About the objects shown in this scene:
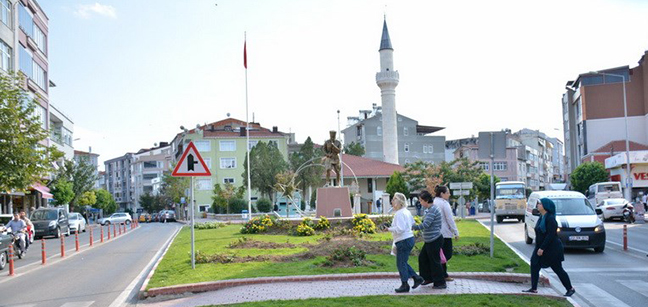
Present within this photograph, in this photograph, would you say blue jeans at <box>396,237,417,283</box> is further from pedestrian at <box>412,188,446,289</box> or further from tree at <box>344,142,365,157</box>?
tree at <box>344,142,365,157</box>

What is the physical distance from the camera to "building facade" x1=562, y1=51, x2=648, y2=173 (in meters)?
73.0

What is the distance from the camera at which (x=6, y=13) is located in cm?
4097

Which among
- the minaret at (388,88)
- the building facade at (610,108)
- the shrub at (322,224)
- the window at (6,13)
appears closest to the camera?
the shrub at (322,224)

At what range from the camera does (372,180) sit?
77562mm

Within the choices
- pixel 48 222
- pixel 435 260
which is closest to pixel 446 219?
pixel 435 260

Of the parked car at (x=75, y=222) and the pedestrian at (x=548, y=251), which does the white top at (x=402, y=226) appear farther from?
the parked car at (x=75, y=222)

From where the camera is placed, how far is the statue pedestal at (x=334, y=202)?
2877 centimetres

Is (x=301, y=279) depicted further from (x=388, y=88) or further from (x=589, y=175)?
(x=388, y=88)

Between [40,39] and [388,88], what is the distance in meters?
42.1

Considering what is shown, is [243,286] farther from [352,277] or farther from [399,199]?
[399,199]

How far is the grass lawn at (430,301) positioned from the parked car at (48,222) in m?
29.9

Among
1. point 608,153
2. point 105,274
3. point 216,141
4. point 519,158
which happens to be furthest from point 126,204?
point 105,274

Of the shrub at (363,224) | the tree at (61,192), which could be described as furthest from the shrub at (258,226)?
the tree at (61,192)

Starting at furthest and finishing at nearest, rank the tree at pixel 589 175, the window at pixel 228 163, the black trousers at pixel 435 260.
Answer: the window at pixel 228 163 < the tree at pixel 589 175 < the black trousers at pixel 435 260
